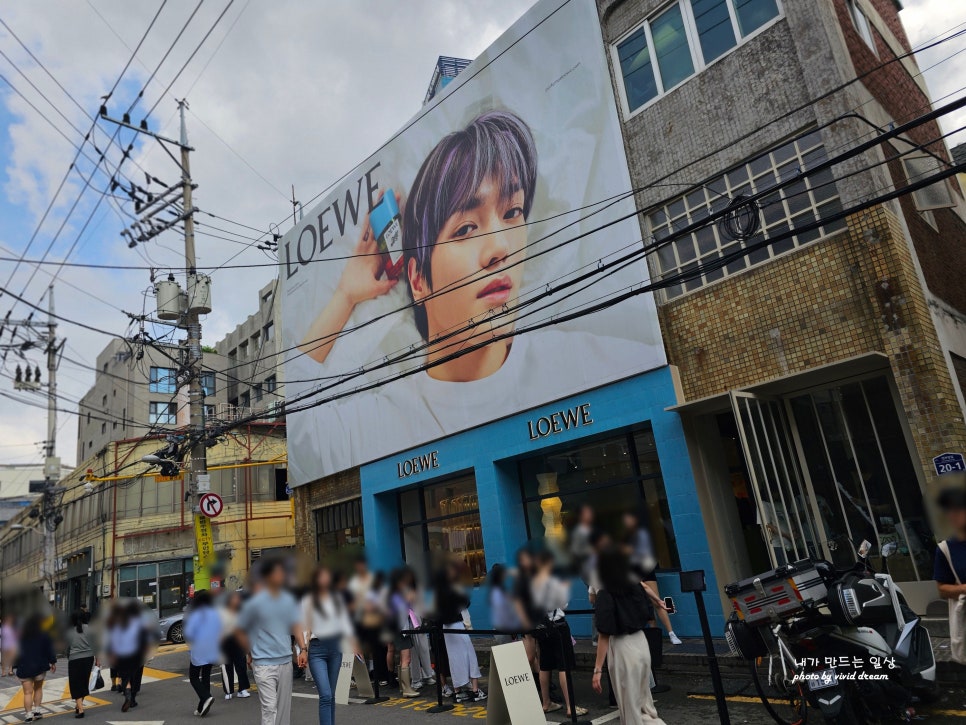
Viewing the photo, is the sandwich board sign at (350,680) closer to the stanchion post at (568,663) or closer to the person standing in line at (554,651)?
the person standing in line at (554,651)

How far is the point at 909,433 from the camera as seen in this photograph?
9.27 metres

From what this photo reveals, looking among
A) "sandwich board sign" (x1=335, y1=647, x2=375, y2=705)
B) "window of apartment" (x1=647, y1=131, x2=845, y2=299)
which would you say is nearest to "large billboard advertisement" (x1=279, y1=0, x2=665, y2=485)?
"window of apartment" (x1=647, y1=131, x2=845, y2=299)

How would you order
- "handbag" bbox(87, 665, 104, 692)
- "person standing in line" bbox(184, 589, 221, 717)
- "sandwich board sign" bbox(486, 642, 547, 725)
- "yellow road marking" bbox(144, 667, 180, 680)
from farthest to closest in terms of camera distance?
"yellow road marking" bbox(144, 667, 180, 680), "sandwich board sign" bbox(486, 642, 547, 725), "handbag" bbox(87, 665, 104, 692), "person standing in line" bbox(184, 589, 221, 717)

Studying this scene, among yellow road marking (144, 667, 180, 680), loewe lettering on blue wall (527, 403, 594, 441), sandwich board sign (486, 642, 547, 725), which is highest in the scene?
loewe lettering on blue wall (527, 403, 594, 441)

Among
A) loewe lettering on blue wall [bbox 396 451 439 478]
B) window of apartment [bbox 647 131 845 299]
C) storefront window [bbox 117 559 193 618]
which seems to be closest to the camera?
storefront window [bbox 117 559 193 618]

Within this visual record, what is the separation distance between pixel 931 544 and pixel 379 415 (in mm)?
11933

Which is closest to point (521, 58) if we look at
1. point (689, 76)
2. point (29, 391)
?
point (689, 76)

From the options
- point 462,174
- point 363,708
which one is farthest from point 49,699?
point 462,174

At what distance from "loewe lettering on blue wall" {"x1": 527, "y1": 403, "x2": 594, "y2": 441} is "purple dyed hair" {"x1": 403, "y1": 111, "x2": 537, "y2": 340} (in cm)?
394

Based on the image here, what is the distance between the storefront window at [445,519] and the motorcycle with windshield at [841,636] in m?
8.09

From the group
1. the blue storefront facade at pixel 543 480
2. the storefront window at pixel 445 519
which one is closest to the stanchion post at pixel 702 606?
the blue storefront facade at pixel 543 480

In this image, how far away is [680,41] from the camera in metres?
12.1

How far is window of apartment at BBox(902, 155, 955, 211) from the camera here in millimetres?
10883

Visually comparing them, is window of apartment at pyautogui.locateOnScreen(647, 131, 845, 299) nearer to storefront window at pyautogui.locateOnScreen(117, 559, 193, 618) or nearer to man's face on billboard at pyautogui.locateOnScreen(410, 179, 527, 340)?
man's face on billboard at pyautogui.locateOnScreen(410, 179, 527, 340)
